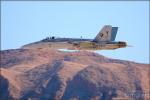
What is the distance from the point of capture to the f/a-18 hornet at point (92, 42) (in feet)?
291

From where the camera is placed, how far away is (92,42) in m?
90.1

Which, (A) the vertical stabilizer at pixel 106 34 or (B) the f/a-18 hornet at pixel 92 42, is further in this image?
(A) the vertical stabilizer at pixel 106 34

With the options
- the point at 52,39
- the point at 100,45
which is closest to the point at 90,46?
the point at 100,45

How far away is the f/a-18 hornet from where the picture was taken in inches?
3487

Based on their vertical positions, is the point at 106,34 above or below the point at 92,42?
above

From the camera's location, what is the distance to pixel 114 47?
86000mm

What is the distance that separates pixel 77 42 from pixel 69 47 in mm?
2208

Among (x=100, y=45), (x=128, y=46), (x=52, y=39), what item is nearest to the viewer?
(x=128, y=46)

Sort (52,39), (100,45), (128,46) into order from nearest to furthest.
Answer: (128,46) < (100,45) < (52,39)

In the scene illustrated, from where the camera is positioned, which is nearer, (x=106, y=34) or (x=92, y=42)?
(x=92, y=42)

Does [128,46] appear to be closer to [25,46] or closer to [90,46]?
[90,46]

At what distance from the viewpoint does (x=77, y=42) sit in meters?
91.2

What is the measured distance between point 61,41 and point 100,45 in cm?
981

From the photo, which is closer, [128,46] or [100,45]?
[128,46]
